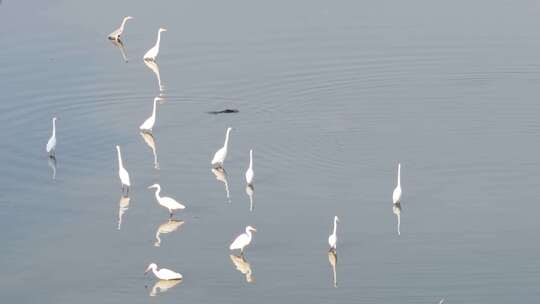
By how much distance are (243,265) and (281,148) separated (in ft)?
18.4

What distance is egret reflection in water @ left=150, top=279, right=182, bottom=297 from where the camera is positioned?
1967 cm

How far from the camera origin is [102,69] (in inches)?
1251

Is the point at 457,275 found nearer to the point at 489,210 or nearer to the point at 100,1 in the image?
the point at 489,210

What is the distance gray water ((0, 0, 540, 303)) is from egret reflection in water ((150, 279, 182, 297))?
0.42 feet

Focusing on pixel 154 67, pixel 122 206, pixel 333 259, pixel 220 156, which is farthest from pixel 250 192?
pixel 154 67

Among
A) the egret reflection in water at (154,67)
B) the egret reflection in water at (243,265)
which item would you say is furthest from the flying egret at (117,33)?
the egret reflection in water at (243,265)

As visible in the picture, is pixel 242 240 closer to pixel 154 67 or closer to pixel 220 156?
pixel 220 156

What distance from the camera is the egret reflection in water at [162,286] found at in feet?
64.5

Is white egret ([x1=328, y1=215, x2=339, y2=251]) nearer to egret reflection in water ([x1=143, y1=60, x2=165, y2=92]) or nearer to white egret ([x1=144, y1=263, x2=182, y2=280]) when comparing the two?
white egret ([x1=144, y1=263, x2=182, y2=280])

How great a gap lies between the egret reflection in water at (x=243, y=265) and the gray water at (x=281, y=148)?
0.11 metres

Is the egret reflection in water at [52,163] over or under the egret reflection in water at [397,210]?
over

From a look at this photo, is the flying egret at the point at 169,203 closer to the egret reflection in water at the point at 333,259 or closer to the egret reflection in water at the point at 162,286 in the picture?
the egret reflection in water at the point at 162,286

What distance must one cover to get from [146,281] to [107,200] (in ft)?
11.9

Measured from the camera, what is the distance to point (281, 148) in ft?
84.9
